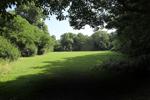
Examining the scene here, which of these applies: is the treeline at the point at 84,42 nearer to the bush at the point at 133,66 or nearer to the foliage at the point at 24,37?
the foliage at the point at 24,37

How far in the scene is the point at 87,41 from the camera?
10756 cm

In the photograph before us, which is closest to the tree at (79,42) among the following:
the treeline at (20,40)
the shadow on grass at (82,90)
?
the treeline at (20,40)

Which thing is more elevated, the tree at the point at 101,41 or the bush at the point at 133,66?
the tree at the point at 101,41

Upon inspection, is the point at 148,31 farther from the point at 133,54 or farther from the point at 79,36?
the point at 79,36

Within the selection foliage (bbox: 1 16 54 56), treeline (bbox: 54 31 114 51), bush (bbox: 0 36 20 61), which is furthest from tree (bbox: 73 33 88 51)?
bush (bbox: 0 36 20 61)

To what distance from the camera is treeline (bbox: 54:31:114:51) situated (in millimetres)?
101750

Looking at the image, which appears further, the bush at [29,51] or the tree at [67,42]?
the tree at [67,42]

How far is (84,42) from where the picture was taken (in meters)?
111

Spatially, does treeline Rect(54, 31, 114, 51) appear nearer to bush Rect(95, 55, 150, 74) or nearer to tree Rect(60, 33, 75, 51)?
tree Rect(60, 33, 75, 51)

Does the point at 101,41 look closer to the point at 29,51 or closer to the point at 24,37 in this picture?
the point at 29,51

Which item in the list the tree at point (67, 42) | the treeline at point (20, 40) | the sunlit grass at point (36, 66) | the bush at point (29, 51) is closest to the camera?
the sunlit grass at point (36, 66)

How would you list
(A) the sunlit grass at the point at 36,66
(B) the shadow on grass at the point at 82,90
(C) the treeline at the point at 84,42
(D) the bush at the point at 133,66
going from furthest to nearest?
(C) the treeline at the point at 84,42 < (A) the sunlit grass at the point at 36,66 < (D) the bush at the point at 133,66 < (B) the shadow on grass at the point at 82,90

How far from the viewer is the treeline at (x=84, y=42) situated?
334 ft

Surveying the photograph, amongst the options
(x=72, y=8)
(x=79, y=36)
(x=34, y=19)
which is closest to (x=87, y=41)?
(x=79, y=36)
